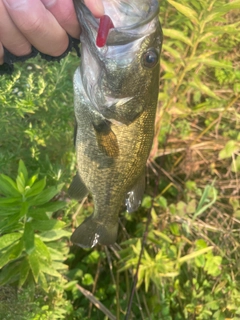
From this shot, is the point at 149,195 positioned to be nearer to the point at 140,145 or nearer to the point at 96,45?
the point at 140,145

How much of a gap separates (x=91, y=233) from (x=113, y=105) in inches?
29.6

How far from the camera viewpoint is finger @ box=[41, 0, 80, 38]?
3.97ft

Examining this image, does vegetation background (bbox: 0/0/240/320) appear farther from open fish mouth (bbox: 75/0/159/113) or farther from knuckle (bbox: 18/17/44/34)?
knuckle (bbox: 18/17/44/34)

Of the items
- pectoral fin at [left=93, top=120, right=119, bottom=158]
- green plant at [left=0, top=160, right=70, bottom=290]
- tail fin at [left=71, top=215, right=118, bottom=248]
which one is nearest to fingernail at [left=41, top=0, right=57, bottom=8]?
pectoral fin at [left=93, top=120, right=119, bottom=158]

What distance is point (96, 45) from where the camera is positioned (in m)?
1.30

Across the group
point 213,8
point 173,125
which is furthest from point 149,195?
point 213,8

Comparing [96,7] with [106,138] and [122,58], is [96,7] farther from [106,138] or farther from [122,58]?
[106,138]

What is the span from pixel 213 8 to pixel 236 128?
4.50 ft

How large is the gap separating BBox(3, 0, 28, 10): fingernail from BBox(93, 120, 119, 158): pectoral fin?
1.83ft

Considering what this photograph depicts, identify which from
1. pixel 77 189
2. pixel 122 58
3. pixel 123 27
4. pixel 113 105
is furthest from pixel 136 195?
pixel 123 27

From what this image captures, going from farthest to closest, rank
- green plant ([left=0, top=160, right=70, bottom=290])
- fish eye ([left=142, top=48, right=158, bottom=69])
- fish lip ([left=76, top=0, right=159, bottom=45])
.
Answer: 1. green plant ([left=0, top=160, right=70, bottom=290])
2. fish eye ([left=142, top=48, right=158, bottom=69])
3. fish lip ([left=76, top=0, right=159, bottom=45])

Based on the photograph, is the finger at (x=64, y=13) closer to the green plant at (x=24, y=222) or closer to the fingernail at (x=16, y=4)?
the fingernail at (x=16, y=4)

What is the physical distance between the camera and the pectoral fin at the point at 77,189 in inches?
70.4

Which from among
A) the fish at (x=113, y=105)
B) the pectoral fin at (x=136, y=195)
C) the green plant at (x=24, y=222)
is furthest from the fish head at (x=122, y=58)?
the green plant at (x=24, y=222)
